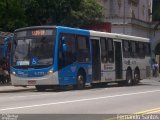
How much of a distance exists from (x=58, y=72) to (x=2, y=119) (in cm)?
1277

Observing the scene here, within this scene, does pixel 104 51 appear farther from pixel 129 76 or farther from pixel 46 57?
pixel 46 57

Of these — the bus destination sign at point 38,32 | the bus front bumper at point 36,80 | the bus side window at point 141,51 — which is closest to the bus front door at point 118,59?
the bus side window at point 141,51

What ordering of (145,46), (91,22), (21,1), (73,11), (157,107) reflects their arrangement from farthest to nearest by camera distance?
(91,22), (73,11), (21,1), (145,46), (157,107)

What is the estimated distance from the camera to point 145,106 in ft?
59.3

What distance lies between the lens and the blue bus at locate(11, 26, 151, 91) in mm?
26062

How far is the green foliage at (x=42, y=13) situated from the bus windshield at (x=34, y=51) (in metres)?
13.3

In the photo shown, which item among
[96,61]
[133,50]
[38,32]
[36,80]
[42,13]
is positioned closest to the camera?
[36,80]

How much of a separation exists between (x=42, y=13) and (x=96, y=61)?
14954 millimetres

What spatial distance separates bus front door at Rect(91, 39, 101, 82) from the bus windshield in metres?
3.75

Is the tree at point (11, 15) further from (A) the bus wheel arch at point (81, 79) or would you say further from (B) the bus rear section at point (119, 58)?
(A) the bus wheel arch at point (81, 79)

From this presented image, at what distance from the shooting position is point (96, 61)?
29.6m

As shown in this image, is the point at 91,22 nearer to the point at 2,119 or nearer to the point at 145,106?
the point at 145,106

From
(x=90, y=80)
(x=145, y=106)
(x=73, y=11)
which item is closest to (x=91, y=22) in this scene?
(x=73, y=11)

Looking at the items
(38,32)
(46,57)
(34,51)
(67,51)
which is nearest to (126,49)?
(67,51)
